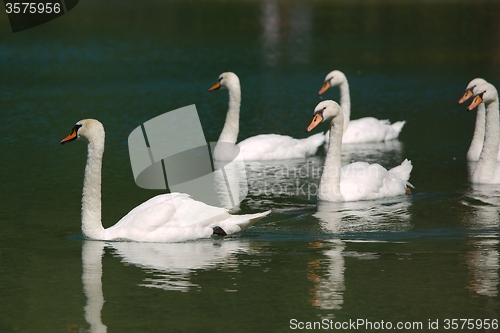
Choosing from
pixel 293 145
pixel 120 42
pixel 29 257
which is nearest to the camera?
pixel 29 257

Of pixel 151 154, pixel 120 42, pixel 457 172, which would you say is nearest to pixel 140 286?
pixel 457 172

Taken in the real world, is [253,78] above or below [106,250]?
above

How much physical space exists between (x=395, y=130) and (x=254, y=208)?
230 inches

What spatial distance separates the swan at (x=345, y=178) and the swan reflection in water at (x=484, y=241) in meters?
0.89

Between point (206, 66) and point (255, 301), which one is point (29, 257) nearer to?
point (255, 301)

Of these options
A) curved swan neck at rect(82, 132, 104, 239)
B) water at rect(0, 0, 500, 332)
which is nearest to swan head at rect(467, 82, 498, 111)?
water at rect(0, 0, 500, 332)

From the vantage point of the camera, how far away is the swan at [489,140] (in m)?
12.0

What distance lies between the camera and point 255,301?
7480 mm

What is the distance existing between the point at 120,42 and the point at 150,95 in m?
9.92

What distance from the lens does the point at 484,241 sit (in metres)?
9.22

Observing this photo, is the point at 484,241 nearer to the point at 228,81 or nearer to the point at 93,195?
the point at 93,195

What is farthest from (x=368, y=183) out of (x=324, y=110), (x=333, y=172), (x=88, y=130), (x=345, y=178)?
(x=88, y=130)

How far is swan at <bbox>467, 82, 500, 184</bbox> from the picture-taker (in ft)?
39.5

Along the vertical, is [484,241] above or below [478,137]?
below
